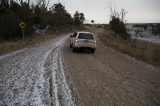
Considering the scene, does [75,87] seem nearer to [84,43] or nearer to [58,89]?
[58,89]

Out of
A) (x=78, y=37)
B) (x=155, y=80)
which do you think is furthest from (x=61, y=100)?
(x=78, y=37)

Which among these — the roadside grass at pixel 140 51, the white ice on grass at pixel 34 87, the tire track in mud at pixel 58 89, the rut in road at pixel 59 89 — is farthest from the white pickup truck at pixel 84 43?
the rut in road at pixel 59 89

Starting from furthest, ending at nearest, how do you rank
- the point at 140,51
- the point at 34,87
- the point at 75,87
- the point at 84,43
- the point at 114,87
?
1. the point at 140,51
2. the point at 84,43
3. the point at 114,87
4. the point at 75,87
5. the point at 34,87

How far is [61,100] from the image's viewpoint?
8031mm

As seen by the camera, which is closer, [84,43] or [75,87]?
[75,87]

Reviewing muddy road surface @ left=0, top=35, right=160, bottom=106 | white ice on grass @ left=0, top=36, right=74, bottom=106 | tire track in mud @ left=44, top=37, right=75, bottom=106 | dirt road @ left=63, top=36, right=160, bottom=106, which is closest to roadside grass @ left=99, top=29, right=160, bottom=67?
dirt road @ left=63, top=36, right=160, bottom=106

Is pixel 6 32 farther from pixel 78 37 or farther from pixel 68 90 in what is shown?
pixel 68 90

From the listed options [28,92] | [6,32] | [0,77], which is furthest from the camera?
[6,32]

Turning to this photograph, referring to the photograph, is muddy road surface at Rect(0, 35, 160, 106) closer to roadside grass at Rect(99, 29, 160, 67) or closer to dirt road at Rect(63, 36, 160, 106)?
dirt road at Rect(63, 36, 160, 106)

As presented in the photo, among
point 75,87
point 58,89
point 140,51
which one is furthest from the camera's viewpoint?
point 140,51

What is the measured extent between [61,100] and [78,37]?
15698 millimetres

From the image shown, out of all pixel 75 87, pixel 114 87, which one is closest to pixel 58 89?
pixel 75 87

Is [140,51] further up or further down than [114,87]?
further down

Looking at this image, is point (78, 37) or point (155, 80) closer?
point (155, 80)
